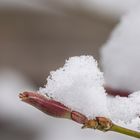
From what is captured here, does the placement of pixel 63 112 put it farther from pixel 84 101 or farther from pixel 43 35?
pixel 43 35

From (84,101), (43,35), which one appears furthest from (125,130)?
(43,35)

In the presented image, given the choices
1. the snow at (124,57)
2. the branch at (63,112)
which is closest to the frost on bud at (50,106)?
the branch at (63,112)

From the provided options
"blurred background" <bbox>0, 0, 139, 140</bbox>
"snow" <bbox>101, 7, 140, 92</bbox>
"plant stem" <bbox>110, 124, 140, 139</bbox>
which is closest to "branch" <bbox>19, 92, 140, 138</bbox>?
"plant stem" <bbox>110, 124, 140, 139</bbox>

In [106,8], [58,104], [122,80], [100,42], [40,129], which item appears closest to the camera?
[58,104]

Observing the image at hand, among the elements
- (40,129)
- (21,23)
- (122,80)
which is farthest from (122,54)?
(21,23)

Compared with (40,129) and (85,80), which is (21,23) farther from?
(85,80)

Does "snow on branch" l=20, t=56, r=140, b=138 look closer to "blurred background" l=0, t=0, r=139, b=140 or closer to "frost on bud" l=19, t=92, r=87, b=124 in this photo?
"frost on bud" l=19, t=92, r=87, b=124
